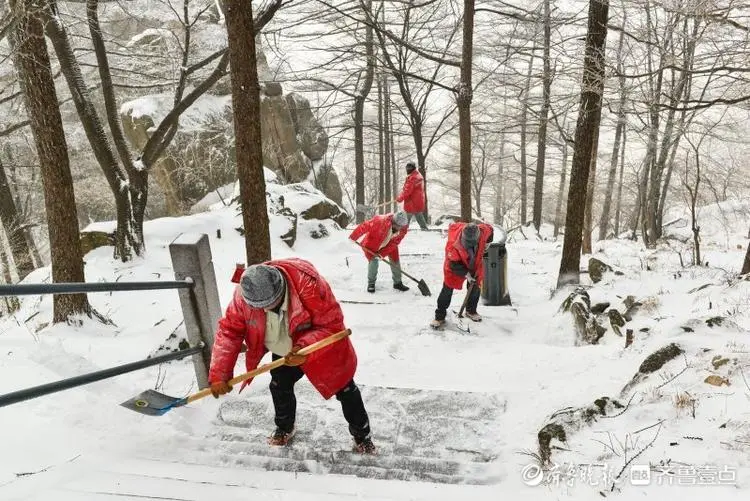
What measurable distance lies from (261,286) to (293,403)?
1057mm

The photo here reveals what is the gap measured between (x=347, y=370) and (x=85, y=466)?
1.62 m

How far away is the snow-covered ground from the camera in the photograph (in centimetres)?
251

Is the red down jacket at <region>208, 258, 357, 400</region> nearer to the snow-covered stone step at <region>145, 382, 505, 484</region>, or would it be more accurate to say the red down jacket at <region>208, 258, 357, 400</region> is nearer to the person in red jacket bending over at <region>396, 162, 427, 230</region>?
the snow-covered stone step at <region>145, 382, 505, 484</region>

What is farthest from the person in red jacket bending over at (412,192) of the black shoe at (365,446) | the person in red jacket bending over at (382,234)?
the black shoe at (365,446)

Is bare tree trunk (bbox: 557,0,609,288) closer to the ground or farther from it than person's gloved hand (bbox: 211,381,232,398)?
farther from it

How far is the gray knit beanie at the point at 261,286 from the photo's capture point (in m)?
2.66

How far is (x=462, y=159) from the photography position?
10086 mm

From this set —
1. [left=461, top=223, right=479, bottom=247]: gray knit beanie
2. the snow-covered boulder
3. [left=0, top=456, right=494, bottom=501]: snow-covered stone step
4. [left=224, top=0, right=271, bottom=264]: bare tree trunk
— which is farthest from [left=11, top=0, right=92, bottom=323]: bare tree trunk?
the snow-covered boulder

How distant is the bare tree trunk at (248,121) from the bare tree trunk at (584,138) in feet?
12.7

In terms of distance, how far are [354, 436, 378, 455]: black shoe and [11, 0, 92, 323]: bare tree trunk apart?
3.99 meters

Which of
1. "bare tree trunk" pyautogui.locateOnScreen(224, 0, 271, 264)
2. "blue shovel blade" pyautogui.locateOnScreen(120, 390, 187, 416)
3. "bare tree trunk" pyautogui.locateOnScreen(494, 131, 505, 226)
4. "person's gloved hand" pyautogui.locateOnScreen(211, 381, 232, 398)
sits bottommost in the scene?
"bare tree trunk" pyautogui.locateOnScreen(494, 131, 505, 226)

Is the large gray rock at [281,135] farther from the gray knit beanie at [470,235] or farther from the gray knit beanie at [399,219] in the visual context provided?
the gray knit beanie at [470,235]

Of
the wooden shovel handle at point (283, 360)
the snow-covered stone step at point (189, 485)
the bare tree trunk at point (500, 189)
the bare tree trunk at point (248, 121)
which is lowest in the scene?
the bare tree trunk at point (500, 189)

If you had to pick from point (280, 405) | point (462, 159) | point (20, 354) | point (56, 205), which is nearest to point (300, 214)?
point (462, 159)
